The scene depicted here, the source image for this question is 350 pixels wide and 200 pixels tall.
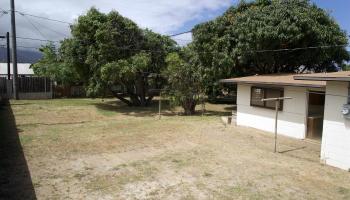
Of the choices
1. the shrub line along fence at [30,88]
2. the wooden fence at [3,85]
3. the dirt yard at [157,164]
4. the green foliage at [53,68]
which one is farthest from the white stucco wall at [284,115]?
the wooden fence at [3,85]

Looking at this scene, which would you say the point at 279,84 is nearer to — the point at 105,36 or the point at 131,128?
the point at 131,128

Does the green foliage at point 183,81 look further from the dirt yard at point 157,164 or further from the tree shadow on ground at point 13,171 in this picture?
the tree shadow on ground at point 13,171

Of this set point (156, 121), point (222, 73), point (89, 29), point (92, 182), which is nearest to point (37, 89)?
point (89, 29)

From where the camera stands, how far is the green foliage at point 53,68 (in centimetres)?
→ 2475

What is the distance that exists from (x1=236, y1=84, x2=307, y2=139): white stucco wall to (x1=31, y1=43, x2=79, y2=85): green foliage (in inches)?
543

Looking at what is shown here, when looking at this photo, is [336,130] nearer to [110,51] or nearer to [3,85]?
[110,51]

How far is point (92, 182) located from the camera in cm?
660

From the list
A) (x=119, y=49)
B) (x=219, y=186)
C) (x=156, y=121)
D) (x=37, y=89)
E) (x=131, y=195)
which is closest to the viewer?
(x=131, y=195)

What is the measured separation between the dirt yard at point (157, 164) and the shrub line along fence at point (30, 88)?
1202 centimetres

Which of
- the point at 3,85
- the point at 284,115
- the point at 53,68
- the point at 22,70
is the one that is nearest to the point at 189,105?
the point at 284,115

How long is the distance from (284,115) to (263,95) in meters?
1.37

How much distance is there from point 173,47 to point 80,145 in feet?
42.3

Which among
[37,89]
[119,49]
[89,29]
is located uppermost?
[89,29]

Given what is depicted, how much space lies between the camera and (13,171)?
23.4 feet
